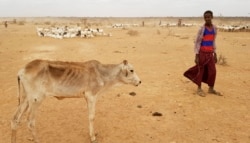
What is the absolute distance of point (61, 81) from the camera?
5.71m

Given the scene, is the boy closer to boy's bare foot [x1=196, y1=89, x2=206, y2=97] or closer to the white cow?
boy's bare foot [x1=196, y1=89, x2=206, y2=97]

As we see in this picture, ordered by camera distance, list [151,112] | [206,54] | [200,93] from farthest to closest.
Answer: [200,93] → [206,54] → [151,112]

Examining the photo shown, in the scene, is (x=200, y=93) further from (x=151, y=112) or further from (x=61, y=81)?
(x=61, y=81)

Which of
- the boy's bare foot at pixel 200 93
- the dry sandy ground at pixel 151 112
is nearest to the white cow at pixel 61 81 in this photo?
the dry sandy ground at pixel 151 112

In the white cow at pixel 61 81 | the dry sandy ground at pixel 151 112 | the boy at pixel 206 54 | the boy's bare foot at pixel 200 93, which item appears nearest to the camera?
the white cow at pixel 61 81

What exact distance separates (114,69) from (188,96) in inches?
137

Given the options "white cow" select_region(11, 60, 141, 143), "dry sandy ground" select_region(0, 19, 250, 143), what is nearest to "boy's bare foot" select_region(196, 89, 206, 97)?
"dry sandy ground" select_region(0, 19, 250, 143)

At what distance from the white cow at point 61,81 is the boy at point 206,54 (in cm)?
326

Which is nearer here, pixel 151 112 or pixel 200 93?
pixel 151 112

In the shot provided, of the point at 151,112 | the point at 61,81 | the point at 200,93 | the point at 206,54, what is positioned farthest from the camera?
the point at 200,93

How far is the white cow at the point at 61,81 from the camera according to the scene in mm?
5531

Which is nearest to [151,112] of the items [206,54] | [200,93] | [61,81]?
[200,93]

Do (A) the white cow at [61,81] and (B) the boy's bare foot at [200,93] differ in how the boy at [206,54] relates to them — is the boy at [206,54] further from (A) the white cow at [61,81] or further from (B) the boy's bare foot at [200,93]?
(A) the white cow at [61,81]

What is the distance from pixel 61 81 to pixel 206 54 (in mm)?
4752
